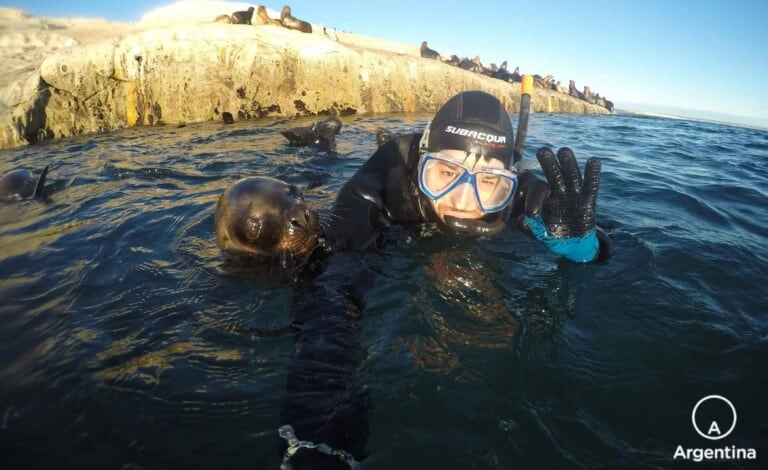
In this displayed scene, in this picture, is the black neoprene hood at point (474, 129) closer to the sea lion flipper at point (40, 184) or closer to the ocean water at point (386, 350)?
the ocean water at point (386, 350)

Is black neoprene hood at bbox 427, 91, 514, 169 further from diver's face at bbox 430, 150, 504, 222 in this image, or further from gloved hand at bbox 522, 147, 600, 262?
gloved hand at bbox 522, 147, 600, 262

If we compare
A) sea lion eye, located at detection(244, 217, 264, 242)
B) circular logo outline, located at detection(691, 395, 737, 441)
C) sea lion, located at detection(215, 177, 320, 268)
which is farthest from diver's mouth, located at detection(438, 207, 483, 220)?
circular logo outline, located at detection(691, 395, 737, 441)

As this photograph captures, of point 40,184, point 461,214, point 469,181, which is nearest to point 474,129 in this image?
point 469,181

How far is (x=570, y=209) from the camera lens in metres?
3.29

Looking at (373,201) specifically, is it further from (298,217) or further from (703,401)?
(703,401)

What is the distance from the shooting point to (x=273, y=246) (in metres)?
2.88

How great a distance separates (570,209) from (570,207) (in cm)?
2

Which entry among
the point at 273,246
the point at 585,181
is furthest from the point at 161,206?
the point at 585,181

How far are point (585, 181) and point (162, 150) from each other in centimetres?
842

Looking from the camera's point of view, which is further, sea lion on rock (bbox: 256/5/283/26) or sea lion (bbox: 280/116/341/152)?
sea lion on rock (bbox: 256/5/283/26)

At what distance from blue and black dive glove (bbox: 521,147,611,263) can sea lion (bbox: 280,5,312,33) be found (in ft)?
47.9

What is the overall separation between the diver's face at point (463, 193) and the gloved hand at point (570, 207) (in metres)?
0.50

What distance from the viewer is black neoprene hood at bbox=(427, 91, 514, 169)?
3344 millimetres

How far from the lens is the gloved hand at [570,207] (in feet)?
10.6
